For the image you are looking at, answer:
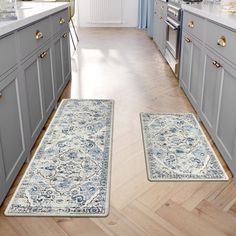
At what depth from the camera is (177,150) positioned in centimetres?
198

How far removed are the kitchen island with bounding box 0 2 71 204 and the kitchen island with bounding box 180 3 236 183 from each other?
1.04 meters

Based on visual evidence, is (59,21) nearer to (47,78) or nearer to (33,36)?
(47,78)

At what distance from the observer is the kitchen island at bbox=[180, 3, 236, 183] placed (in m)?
1.65

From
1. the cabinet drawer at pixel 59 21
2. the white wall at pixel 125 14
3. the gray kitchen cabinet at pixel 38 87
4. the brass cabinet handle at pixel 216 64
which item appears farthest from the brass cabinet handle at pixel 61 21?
the white wall at pixel 125 14

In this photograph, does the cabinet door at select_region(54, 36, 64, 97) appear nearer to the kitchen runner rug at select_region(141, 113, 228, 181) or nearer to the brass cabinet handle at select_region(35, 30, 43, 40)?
the brass cabinet handle at select_region(35, 30, 43, 40)

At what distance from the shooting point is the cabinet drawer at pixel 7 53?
4.51 feet

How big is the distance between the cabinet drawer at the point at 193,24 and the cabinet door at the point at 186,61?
3.3 inches

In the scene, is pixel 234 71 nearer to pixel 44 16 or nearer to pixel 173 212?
pixel 173 212

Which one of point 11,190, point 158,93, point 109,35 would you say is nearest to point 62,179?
point 11,190

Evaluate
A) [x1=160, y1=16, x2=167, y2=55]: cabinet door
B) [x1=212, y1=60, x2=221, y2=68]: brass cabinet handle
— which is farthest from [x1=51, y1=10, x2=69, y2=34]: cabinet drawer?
[x1=160, y1=16, x2=167, y2=55]: cabinet door

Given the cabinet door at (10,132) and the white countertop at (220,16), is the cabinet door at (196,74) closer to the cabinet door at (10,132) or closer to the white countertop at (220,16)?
the white countertop at (220,16)

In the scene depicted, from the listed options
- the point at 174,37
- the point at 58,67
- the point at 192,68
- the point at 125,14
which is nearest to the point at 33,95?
the point at 58,67

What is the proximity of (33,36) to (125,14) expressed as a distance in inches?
241

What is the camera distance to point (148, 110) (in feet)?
8.73
